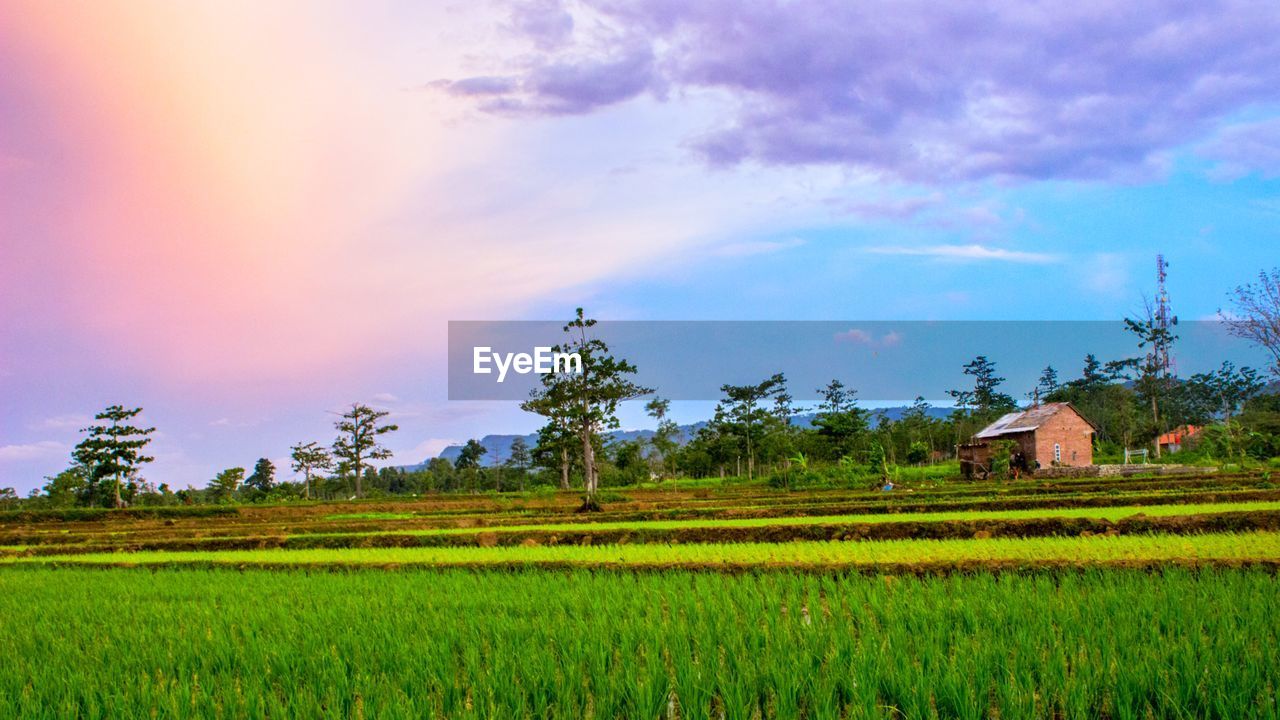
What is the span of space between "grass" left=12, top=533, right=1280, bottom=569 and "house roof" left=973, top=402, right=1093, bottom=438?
36.0 metres

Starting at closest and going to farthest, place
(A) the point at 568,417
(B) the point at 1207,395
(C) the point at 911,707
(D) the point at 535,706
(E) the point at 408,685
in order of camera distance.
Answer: (C) the point at 911,707 < (D) the point at 535,706 < (E) the point at 408,685 < (A) the point at 568,417 < (B) the point at 1207,395

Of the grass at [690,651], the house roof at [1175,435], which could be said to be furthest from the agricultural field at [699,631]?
the house roof at [1175,435]

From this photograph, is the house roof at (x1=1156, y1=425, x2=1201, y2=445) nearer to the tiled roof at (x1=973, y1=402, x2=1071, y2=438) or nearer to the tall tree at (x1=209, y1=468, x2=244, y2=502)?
the tiled roof at (x1=973, y1=402, x2=1071, y2=438)

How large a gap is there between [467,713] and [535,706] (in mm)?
501

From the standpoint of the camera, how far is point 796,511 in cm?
1883

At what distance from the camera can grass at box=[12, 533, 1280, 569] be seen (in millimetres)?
8062

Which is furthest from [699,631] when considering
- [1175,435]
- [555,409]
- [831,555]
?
[1175,435]

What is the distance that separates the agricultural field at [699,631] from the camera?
13.4ft

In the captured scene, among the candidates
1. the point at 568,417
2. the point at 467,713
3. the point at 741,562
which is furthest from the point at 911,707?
the point at 568,417

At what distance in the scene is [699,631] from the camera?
5.61 metres

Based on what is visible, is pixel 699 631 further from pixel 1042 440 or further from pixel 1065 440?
pixel 1065 440

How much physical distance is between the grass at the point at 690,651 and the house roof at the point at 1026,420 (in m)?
40.1

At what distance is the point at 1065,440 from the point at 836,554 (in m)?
40.4

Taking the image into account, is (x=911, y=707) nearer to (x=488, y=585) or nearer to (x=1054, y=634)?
(x=1054, y=634)
